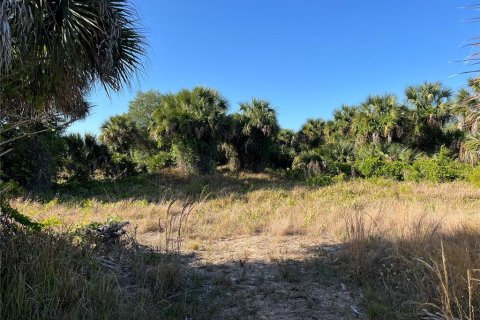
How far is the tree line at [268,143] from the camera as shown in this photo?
1852cm

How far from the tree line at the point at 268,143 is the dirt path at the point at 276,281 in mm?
12330

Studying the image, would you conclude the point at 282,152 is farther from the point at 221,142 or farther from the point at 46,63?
the point at 46,63

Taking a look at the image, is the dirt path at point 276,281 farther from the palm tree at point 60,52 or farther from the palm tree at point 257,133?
the palm tree at point 257,133

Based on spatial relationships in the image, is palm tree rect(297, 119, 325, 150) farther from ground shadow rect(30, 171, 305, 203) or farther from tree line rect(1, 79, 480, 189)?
ground shadow rect(30, 171, 305, 203)

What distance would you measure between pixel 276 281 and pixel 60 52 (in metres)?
3.60

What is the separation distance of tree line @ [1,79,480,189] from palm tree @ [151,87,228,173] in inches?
2.1

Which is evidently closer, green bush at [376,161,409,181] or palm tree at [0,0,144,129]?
palm tree at [0,0,144,129]

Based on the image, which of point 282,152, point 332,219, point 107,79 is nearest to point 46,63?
point 107,79

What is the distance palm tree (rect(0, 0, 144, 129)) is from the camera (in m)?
3.67

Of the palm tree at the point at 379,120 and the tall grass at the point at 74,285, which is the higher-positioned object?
the palm tree at the point at 379,120

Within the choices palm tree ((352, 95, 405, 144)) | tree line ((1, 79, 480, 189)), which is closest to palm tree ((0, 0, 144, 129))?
tree line ((1, 79, 480, 189))

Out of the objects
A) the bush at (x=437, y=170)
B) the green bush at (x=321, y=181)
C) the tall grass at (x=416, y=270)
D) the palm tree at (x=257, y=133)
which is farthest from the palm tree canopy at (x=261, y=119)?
the tall grass at (x=416, y=270)

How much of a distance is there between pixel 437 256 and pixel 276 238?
3004mm

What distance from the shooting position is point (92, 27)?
4145mm
